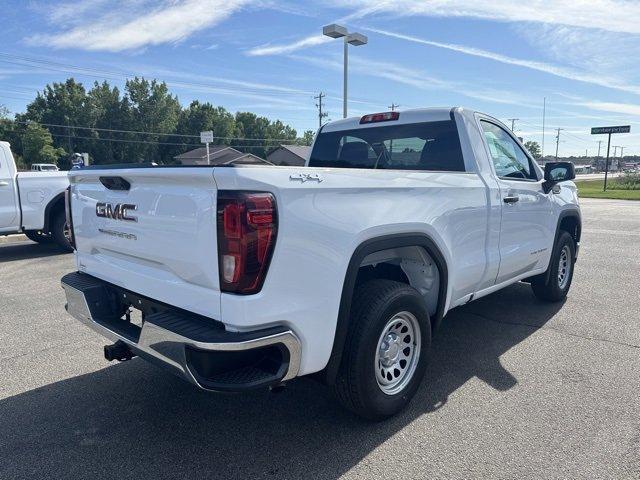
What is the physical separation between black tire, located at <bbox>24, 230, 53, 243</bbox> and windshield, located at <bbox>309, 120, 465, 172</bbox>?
7.16 m

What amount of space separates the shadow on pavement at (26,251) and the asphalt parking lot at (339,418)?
4.59 m

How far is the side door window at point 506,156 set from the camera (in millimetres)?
4273

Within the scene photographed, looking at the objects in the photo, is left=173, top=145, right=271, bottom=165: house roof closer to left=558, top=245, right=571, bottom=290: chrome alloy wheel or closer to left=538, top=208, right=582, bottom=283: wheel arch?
left=538, top=208, right=582, bottom=283: wheel arch

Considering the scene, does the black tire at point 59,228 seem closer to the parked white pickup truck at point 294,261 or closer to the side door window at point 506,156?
the parked white pickup truck at point 294,261

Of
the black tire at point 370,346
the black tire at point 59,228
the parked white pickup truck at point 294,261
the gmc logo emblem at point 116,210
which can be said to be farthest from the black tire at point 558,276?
the black tire at point 59,228

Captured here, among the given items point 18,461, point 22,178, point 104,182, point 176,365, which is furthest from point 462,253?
point 22,178

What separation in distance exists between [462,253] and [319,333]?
1.51 meters

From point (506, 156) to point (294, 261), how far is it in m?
2.93

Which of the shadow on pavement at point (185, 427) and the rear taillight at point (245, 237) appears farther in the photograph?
the shadow on pavement at point (185, 427)

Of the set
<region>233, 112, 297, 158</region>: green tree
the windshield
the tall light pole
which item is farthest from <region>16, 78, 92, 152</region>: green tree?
the windshield

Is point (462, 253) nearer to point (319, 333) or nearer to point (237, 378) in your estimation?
point (319, 333)

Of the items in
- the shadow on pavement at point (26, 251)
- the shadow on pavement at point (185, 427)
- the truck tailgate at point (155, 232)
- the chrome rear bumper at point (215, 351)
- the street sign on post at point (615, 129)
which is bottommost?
the shadow on pavement at point (26, 251)

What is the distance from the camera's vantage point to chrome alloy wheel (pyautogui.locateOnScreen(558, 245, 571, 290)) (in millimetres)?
5680

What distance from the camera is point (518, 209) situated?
4363mm
